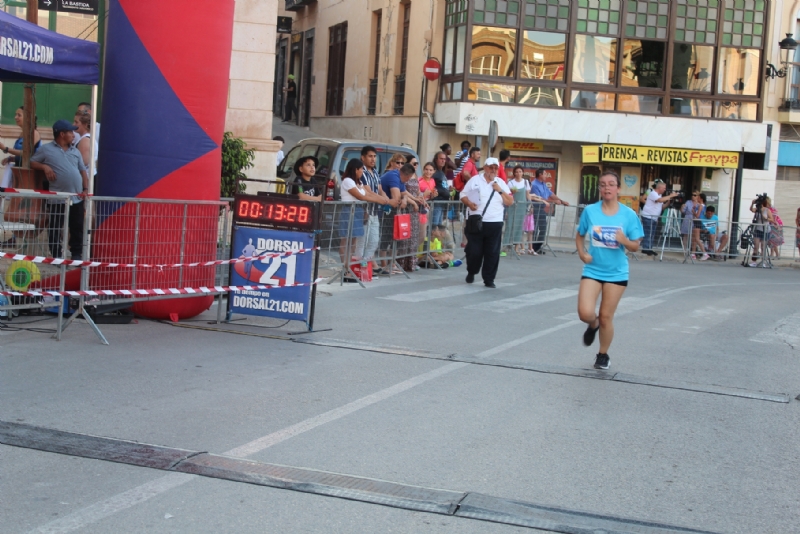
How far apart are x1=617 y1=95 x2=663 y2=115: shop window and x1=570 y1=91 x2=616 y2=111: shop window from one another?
0.28 meters

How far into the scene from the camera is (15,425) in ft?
19.7

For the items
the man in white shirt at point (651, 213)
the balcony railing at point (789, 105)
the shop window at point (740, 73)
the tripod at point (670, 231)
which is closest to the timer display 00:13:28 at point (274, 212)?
the man in white shirt at point (651, 213)

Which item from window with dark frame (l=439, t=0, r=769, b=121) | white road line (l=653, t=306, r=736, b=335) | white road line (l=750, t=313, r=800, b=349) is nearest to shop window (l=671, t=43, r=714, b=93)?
window with dark frame (l=439, t=0, r=769, b=121)

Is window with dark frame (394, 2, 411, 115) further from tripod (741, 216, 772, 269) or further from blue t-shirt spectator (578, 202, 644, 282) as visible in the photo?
blue t-shirt spectator (578, 202, 644, 282)

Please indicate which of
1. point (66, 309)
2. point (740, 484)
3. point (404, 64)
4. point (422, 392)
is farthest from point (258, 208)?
point (404, 64)

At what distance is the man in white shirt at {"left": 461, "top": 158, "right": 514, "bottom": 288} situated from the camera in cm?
1463

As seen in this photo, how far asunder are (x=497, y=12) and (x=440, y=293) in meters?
17.0

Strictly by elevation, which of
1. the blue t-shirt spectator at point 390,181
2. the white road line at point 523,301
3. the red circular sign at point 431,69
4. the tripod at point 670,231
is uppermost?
the red circular sign at point 431,69

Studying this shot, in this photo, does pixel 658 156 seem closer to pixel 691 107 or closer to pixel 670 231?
pixel 691 107

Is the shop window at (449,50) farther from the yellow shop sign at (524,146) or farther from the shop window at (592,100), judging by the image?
the shop window at (592,100)

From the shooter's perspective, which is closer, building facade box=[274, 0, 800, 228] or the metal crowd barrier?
the metal crowd barrier

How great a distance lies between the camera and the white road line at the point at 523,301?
12591 millimetres

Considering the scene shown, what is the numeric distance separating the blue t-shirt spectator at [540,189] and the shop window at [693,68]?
9499mm

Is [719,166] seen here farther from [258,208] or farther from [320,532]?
[320,532]
